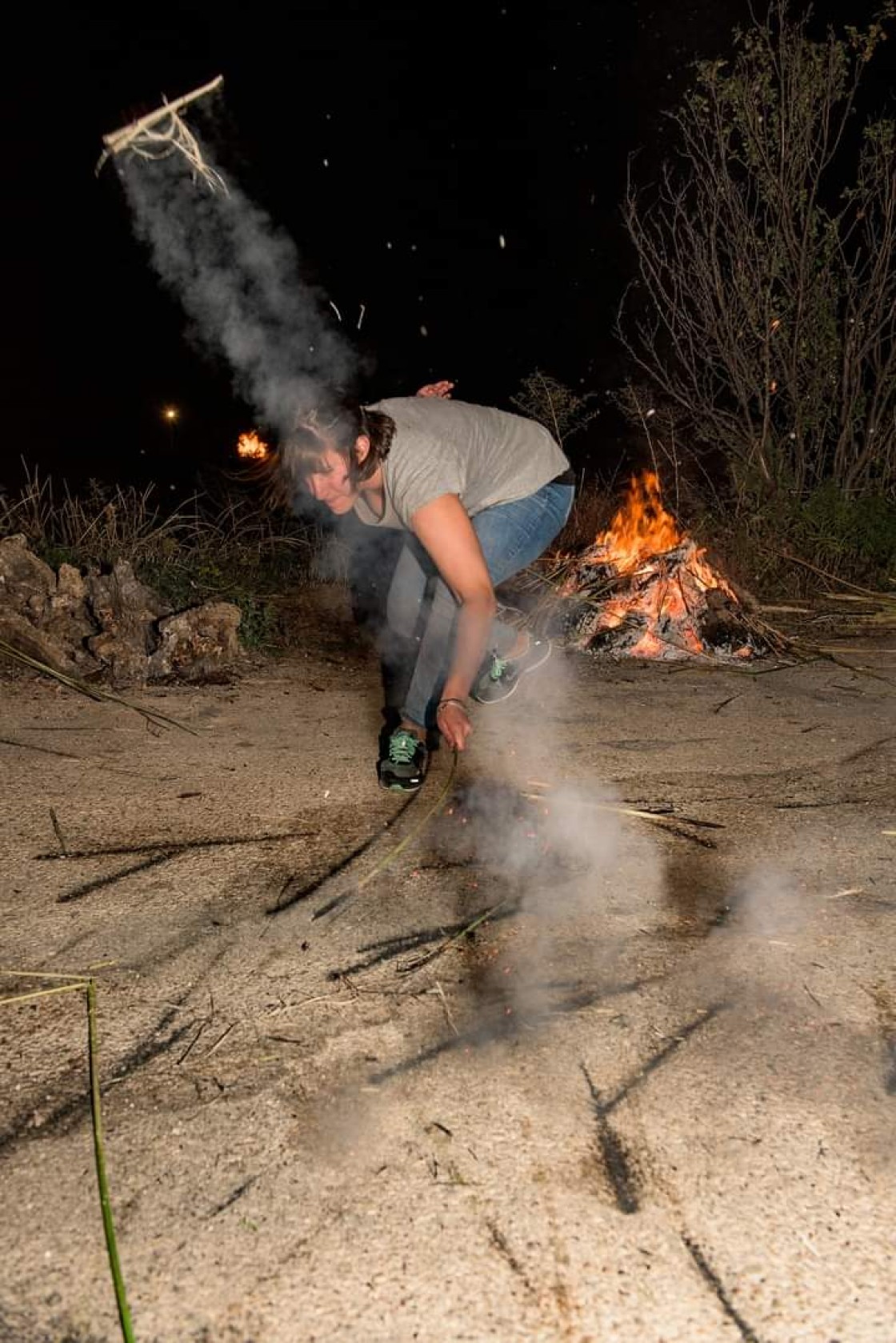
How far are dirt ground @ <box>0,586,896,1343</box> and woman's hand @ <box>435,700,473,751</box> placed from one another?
9.2 inches

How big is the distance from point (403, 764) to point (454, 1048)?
4.35 ft

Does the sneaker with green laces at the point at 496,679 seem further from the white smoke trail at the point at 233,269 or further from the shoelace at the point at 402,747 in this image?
the white smoke trail at the point at 233,269

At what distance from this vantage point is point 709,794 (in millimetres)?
2996

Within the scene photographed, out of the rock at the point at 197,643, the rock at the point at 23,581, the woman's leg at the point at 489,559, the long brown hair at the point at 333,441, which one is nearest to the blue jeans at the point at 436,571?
the woman's leg at the point at 489,559

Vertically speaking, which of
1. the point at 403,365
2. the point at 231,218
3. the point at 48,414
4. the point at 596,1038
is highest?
the point at 231,218

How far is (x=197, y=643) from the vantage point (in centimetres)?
422

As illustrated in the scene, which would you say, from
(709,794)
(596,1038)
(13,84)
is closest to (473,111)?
(13,84)

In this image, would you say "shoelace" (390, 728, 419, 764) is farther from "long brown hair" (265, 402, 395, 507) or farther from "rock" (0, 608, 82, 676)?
"rock" (0, 608, 82, 676)

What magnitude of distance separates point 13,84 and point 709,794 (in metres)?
15.4

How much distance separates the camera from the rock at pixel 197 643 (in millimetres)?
4156

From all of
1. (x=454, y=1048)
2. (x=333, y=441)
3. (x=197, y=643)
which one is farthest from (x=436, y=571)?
(x=454, y=1048)

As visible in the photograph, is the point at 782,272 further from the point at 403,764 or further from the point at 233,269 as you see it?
the point at 403,764

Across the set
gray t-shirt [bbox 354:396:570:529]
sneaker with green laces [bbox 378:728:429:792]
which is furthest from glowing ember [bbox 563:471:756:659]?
sneaker with green laces [bbox 378:728:429:792]

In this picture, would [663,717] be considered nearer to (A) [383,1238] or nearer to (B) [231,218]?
(A) [383,1238]
